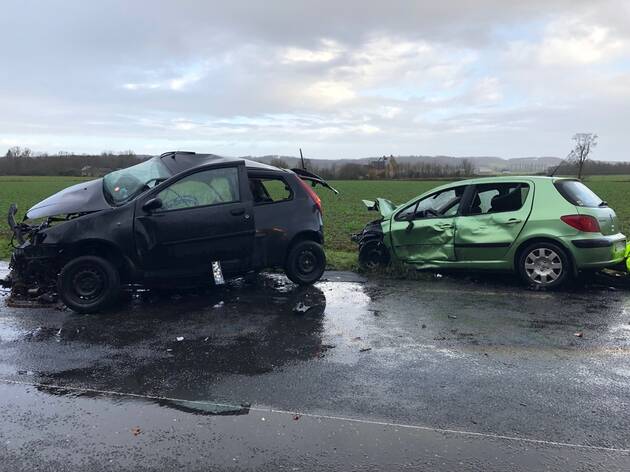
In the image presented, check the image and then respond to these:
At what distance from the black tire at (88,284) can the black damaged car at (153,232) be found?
0.04 ft

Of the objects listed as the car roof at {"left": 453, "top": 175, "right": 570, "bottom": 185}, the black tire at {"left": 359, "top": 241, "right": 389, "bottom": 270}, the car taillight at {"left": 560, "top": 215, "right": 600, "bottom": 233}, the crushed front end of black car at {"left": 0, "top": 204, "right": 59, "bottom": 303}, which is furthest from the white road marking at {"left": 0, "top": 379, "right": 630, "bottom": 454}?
the black tire at {"left": 359, "top": 241, "right": 389, "bottom": 270}

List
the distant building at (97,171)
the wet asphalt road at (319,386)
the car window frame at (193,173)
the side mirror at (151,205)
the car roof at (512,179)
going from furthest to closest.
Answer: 1. the distant building at (97,171)
2. the car roof at (512,179)
3. the car window frame at (193,173)
4. the side mirror at (151,205)
5. the wet asphalt road at (319,386)

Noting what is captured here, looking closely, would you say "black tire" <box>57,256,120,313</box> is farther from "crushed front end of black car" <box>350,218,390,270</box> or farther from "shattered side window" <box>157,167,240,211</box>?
"crushed front end of black car" <box>350,218,390,270</box>

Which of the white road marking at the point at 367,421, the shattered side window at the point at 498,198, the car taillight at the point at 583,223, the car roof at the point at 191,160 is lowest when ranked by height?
the white road marking at the point at 367,421

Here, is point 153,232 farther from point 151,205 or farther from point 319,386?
point 319,386

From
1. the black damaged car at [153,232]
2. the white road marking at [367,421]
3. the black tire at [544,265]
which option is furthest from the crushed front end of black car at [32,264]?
the black tire at [544,265]

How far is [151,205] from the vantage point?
6430 mm

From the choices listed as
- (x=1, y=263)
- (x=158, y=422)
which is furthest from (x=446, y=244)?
(x=1, y=263)

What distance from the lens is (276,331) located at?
557 cm

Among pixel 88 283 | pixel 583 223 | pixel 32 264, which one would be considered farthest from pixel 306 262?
pixel 583 223

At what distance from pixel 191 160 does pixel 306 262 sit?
2.18 m

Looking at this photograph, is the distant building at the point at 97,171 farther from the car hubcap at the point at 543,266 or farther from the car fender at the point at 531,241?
the car hubcap at the point at 543,266

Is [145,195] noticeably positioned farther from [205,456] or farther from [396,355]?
[205,456]

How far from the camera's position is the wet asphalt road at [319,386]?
3.15m
